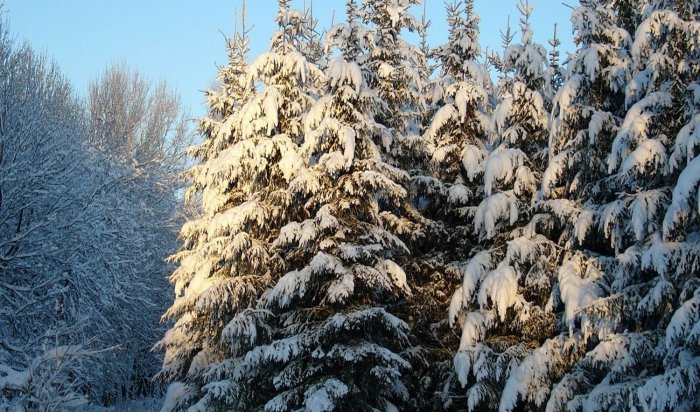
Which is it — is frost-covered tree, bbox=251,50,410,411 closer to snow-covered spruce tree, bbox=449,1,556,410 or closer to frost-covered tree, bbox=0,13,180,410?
snow-covered spruce tree, bbox=449,1,556,410

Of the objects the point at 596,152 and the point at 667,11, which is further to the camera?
the point at 596,152

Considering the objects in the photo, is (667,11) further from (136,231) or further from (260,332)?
(136,231)

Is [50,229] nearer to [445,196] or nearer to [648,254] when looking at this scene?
[445,196]

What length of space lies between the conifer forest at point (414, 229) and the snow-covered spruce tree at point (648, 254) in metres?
0.04

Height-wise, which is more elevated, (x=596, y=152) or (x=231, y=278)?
(x=596, y=152)

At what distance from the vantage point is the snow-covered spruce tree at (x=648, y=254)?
10000 millimetres

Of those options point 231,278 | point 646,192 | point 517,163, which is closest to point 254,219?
point 231,278

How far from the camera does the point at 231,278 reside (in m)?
14.4

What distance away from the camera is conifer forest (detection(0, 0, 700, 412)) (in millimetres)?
11352

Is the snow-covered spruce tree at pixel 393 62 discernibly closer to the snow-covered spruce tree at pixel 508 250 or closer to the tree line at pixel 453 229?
the tree line at pixel 453 229

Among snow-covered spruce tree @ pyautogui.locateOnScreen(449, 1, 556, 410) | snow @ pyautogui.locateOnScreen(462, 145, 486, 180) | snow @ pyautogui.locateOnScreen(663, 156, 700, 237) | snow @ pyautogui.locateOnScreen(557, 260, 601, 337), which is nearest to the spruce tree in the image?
snow-covered spruce tree @ pyautogui.locateOnScreen(449, 1, 556, 410)

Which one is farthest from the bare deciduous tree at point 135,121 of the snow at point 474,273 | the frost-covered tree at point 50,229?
the snow at point 474,273

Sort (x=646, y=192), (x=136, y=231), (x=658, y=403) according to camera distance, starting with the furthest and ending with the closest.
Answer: (x=136, y=231) → (x=646, y=192) → (x=658, y=403)

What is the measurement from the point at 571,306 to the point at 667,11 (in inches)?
214
